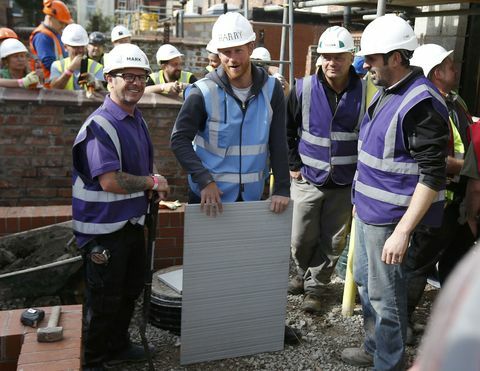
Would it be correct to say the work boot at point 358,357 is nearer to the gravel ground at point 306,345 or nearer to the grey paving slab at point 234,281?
the gravel ground at point 306,345

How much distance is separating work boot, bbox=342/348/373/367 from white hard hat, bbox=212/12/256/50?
212 centimetres

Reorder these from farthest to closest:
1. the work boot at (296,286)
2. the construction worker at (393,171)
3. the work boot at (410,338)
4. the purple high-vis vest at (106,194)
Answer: the work boot at (296,286) < the work boot at (410,338) < the purple high-vis vest at (106,194) < the construction worker at (393,171)

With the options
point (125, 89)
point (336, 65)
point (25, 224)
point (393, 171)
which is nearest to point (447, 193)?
point (393, 171)

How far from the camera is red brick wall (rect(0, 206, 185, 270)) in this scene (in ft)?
13.4

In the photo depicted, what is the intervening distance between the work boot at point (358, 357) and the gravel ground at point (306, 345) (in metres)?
0.04

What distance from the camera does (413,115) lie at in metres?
2.90

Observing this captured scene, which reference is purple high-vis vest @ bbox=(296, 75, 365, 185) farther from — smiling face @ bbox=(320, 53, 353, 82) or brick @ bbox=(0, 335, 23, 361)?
brick @ bbox=(0, 335, 23, 361)

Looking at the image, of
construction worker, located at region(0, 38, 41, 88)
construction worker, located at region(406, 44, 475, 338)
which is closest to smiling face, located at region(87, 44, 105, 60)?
construction worker, located at region(0, 38, 41, 88)

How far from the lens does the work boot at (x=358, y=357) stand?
3.59 metres

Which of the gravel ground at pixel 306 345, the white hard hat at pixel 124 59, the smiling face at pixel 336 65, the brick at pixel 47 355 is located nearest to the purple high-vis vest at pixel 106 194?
the white hard hat at pixel 124 59

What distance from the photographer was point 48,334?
8.49ft

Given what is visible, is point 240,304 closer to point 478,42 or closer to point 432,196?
point 432,196

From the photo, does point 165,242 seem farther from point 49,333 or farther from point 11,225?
point 49,333

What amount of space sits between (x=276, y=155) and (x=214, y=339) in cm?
127
